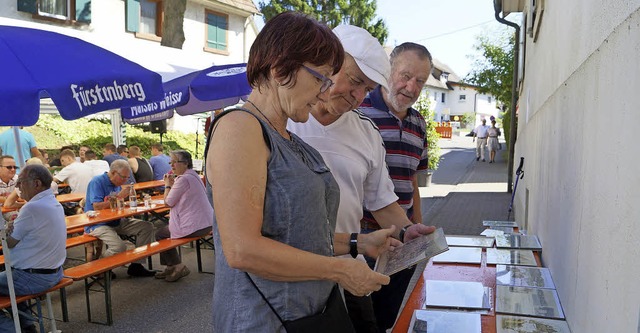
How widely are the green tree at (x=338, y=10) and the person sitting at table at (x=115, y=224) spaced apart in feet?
99.5

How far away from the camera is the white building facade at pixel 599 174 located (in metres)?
1.15

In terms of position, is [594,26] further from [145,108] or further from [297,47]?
[145,108]

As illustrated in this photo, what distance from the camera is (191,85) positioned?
698cm

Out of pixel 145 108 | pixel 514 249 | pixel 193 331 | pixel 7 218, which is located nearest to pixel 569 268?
pixel 514 249

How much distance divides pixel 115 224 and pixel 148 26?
13.3 meters

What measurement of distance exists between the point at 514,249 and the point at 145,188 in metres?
7.36

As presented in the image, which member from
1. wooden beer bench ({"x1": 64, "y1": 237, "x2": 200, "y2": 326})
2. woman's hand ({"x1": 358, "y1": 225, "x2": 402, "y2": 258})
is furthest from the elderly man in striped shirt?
wooden beer bench ({"x1": 64, "y1": 237, "x2": 200, "y2": 326})

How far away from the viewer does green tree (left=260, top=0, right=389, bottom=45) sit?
118 feet

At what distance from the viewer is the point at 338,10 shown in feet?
124

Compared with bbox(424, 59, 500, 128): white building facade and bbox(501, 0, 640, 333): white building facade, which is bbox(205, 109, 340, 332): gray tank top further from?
bbox(424, 59, 500, 128): white building facade

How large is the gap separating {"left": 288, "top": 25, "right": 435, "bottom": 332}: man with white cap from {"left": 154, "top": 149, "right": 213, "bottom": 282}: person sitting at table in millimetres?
4031

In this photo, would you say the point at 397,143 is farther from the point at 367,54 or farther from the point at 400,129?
the point at 367,54

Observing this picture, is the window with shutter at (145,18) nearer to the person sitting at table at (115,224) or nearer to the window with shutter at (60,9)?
the window with shutter at (60,9)

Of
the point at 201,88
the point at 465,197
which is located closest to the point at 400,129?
the point at 201,88
